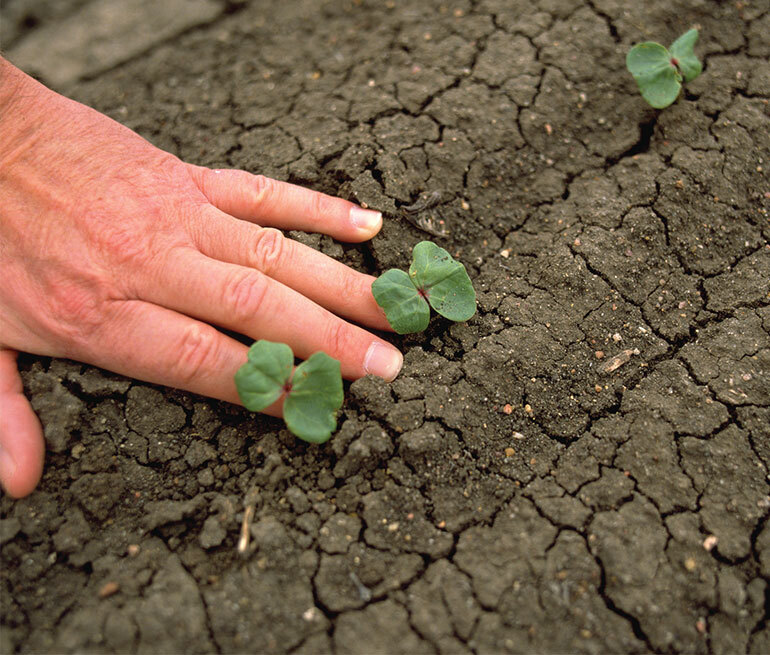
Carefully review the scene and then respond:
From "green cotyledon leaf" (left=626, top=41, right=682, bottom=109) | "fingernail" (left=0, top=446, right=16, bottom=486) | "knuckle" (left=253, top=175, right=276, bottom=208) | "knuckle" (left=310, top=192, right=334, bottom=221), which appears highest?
"green cotyledon leaf" (left=626, top=41, right=682, bottom=109)

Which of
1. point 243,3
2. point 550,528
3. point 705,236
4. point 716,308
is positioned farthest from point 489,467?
point 243,3

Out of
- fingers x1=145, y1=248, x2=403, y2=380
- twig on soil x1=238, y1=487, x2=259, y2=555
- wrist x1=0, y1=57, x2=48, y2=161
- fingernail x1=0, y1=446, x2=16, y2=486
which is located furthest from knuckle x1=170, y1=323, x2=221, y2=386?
wrist x1=0, y1=57, x2=48, y2=161

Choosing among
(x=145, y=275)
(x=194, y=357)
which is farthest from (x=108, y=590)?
(x=145, y=275)

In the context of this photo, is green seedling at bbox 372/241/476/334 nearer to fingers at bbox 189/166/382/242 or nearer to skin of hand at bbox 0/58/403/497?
skin of hand at bbox 0/58/403/497

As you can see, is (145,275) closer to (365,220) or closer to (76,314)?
(76,314)

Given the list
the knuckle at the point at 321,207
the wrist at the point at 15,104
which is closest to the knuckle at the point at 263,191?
the knuckle at the point at 321,207

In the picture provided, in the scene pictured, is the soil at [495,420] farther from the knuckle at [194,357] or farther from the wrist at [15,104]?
the wrist at [15,104]
